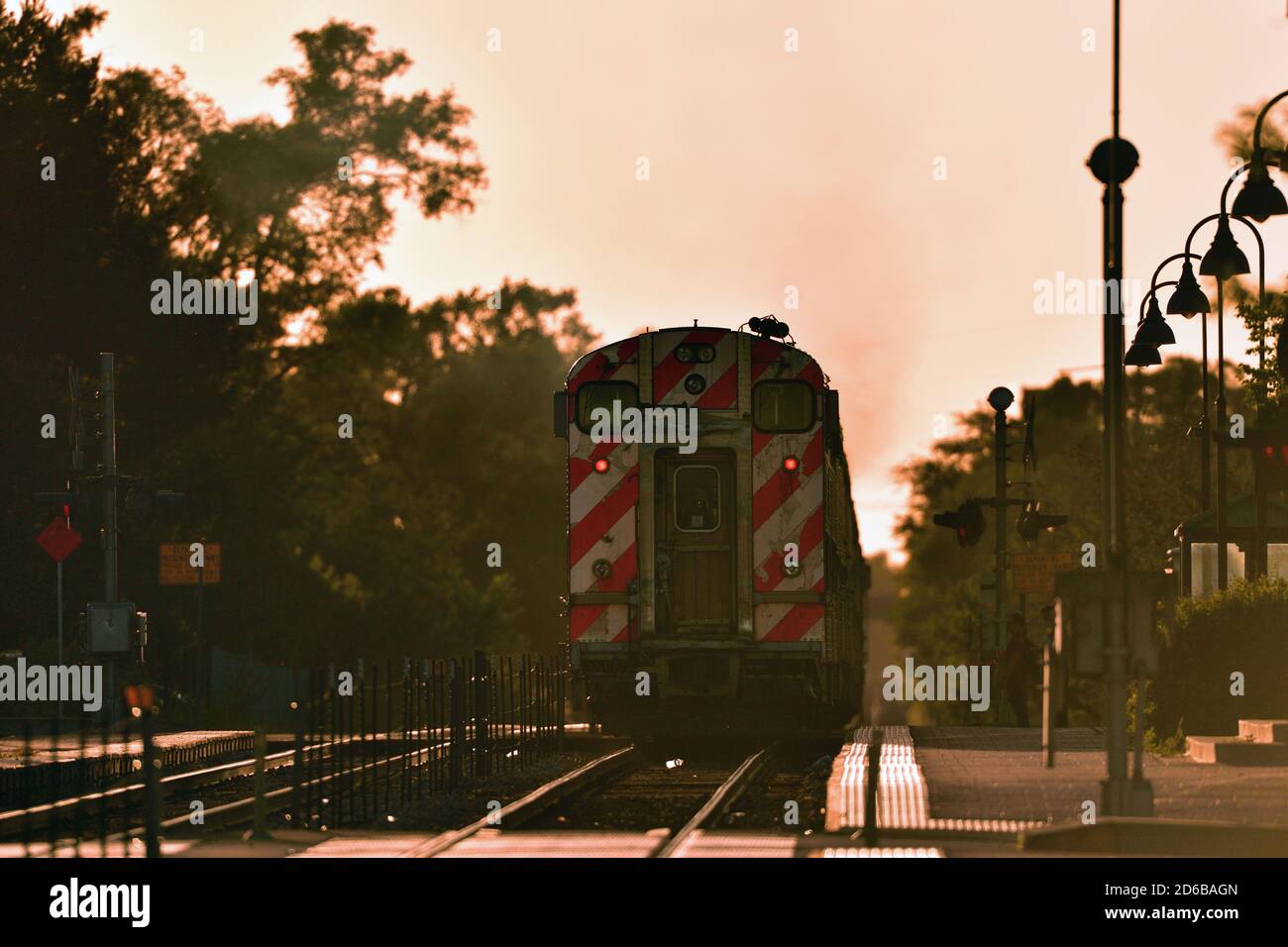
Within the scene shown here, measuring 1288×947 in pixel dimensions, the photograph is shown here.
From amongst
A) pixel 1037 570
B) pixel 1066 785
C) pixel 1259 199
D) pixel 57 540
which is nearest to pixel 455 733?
pixel 1066 785

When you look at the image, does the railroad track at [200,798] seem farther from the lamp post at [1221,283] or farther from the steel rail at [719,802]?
the lamp post at [1221,283]

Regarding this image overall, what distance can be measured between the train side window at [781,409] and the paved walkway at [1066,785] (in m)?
3.47

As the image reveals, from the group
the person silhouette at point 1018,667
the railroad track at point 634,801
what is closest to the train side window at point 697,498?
the railroad track at point 634,801

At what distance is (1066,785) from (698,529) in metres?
7.08

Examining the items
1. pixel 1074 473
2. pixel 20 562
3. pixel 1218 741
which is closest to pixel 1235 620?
pixel 1218 741

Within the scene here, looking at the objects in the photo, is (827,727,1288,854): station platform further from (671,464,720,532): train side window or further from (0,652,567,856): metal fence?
(0,652,567,856): metal fence

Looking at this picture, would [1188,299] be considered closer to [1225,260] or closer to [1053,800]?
[1225,260]

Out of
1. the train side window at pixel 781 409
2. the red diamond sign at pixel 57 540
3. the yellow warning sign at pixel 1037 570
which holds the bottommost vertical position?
the yellow warning sign at pixel 1037 570

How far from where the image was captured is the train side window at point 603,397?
24.7 m

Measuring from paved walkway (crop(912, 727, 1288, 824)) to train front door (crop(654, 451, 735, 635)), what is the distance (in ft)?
8.32

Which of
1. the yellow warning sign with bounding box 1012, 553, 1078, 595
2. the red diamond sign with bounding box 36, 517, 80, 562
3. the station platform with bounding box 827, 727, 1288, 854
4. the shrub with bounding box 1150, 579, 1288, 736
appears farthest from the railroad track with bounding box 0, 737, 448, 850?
the yellow warning sign with bounding box 1012, 553, 1078, 595

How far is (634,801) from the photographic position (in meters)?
19.1

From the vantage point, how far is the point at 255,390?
57.3m
